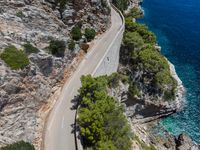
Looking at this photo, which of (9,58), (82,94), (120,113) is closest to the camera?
(9,58)

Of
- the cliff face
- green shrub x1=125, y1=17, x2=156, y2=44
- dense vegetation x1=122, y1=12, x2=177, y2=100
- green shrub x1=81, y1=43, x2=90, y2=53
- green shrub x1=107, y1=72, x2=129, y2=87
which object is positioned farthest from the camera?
green shrub x1=125, y1=17, x2=156, y2=44

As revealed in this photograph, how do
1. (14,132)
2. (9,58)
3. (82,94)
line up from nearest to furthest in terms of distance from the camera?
(14,132) < (9,58) < (82,94)

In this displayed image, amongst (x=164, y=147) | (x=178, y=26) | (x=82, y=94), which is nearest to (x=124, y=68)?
(x=164, y=147)

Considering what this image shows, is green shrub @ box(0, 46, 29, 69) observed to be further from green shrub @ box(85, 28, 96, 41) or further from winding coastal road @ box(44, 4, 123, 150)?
green shrub @ box(85, 28, 96, 41)

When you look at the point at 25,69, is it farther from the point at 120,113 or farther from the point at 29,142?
the point at 120,113

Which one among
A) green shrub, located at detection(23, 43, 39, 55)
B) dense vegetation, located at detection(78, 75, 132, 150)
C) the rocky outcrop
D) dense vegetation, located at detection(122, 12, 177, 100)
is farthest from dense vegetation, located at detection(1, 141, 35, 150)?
the rocky outcrop

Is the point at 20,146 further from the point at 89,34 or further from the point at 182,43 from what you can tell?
the point at 182,43

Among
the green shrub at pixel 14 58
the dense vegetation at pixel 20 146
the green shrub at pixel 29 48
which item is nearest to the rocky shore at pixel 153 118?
the green shrub at pixel 29 48

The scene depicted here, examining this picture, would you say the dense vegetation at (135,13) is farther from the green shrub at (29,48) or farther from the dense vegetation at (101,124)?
the green shrub at (29,48)
